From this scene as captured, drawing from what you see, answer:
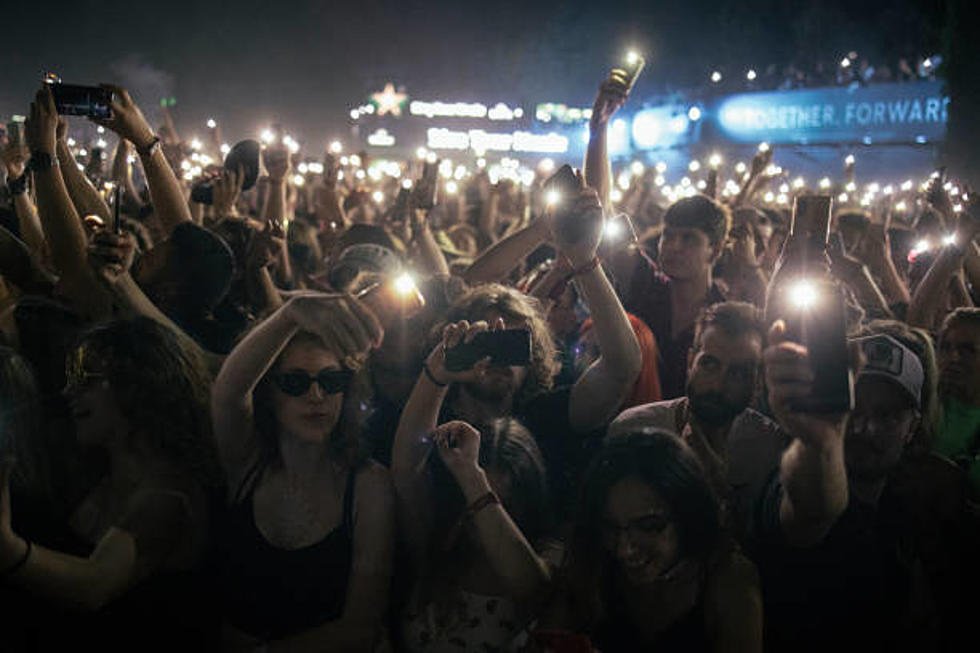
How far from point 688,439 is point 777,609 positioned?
2.11 ft

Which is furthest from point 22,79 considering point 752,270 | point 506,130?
point 506,130

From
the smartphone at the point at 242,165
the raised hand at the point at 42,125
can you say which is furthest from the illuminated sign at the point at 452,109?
the raised hand at the point at 42,125

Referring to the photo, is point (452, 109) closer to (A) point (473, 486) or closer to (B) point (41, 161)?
(B) point (41, 161)

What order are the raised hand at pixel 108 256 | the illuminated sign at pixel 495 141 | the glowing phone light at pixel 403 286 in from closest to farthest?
the glowing phone light at pixel 403 286
the raised hand at pixel 108 256
the illuminated sign at pixel 495 141

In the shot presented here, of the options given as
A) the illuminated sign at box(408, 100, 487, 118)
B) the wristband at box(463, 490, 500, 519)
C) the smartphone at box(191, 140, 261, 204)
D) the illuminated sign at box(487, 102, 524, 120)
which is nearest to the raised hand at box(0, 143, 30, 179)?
the smartphone at box(191, 140, 261, 204)

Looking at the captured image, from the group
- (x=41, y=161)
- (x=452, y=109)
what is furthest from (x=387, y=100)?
(x=41, y=161)

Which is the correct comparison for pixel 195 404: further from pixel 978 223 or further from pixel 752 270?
pixel 978 223

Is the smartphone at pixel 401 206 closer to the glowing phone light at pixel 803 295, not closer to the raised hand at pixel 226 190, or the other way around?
the raised hand at pixel 226 190

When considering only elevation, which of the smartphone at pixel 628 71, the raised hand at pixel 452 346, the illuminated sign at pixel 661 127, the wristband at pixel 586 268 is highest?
the illuminated sign at pixel 661 127

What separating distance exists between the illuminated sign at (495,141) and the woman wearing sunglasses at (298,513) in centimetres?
5123

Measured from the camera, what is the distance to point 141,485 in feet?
7.52

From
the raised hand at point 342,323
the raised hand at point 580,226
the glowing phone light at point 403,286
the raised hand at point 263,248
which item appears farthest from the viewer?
the raised hand at point 263,248

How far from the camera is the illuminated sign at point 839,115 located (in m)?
21.8

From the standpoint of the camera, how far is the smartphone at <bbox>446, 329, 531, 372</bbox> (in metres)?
2.18
